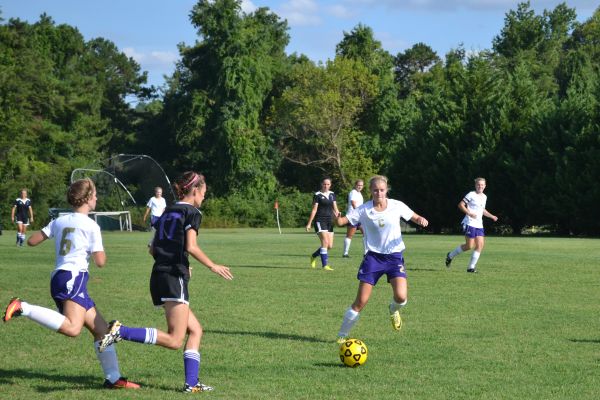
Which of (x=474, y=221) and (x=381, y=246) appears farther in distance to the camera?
(x=474, y=221)

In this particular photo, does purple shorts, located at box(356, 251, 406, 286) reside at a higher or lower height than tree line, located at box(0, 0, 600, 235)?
lower

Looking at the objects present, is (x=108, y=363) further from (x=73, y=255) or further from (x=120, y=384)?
(x=73, y=255)

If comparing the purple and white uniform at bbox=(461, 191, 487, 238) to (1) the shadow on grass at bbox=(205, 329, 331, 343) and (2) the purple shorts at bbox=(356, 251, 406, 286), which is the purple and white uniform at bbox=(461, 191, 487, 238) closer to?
(1) the shadow on grass at bbox=(205, 329, 331, 343)

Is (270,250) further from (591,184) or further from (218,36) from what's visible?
(218,36)

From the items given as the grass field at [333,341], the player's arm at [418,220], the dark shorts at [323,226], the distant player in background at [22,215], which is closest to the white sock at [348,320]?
the grass field at [333,341]

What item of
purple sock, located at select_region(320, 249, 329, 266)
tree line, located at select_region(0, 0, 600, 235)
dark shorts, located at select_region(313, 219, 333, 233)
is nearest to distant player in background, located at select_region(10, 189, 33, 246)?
dark shorts, located at select_region(313, 219, 333, 233)

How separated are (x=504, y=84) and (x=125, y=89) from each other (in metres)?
51.5

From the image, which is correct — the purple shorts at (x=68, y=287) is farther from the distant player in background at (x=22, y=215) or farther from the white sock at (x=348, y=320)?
the distant player in background at (x=22, y=215)

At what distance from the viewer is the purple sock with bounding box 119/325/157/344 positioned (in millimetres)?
7723

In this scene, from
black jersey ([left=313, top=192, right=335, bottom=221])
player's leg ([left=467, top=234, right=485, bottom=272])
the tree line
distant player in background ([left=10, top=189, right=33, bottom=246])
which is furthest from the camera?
the tree line

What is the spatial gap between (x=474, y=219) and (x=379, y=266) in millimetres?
11637

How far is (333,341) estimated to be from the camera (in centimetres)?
1079

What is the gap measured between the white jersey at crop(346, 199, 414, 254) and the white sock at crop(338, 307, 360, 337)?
0.74m

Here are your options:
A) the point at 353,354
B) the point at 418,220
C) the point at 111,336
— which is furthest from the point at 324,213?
the point at 111,336
